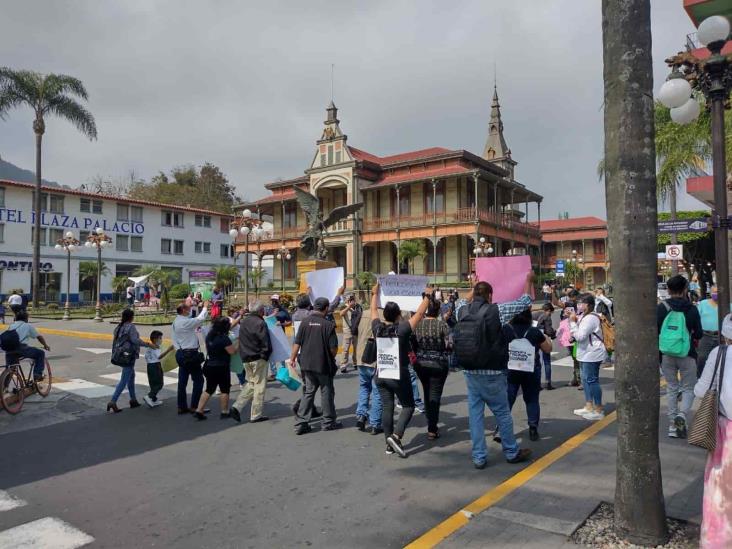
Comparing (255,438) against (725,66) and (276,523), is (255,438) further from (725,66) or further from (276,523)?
(725,66)

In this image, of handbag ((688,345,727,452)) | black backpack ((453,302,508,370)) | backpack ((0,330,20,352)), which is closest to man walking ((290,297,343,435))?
black backpack ((453,302,508,370))

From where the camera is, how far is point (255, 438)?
6.58m

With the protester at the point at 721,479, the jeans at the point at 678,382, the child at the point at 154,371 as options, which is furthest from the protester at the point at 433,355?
the child at the point at 154,371

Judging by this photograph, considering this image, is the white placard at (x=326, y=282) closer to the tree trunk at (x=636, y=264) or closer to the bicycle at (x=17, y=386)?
the bicycle at (x=17, y=386)

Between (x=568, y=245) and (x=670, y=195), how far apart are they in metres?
42.0

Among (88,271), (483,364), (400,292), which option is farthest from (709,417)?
(88,271)

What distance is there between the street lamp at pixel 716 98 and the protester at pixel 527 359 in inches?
88.9

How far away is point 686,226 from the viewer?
747cm

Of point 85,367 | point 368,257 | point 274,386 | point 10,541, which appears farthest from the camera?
point 368,257

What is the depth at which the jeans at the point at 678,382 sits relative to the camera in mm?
6137

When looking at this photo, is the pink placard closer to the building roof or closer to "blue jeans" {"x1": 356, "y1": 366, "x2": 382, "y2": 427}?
"blue jeans" {"x1": 356, "y1": 366, "x2": 382, "y2": 427}

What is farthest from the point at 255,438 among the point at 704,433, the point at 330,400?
the point at 704,433

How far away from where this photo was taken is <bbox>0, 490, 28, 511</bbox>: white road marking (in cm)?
463

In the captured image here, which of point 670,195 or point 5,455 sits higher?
point 670,195
